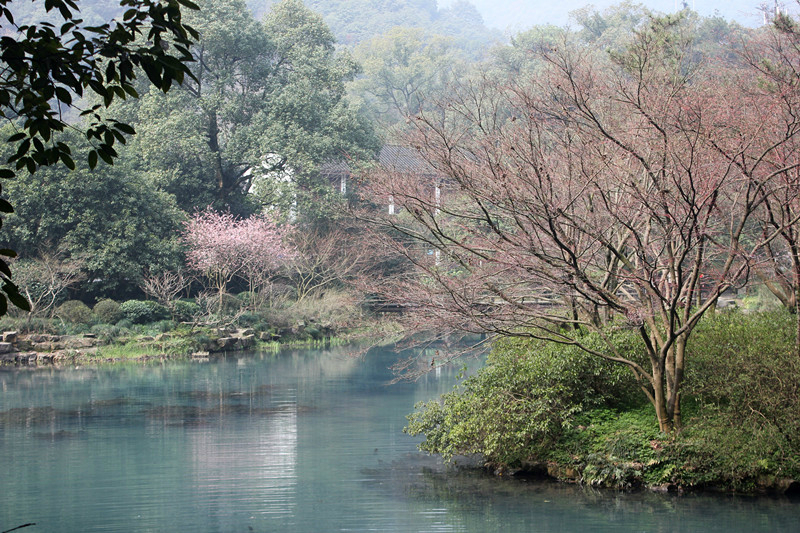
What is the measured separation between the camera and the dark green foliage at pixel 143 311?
2105cm

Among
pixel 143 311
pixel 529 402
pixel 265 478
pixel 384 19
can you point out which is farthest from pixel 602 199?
pixel 384 19

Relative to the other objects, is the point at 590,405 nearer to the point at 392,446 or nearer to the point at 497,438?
the point at 497,438

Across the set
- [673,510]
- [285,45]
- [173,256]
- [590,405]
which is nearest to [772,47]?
[590,405]

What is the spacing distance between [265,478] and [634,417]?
13.0 feet

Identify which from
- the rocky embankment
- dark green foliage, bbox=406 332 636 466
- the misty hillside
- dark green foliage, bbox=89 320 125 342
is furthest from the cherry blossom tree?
the misty hillside

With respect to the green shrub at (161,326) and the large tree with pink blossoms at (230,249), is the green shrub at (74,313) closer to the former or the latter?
the green shrub at (161,326)

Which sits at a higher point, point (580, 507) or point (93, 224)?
point (93, 224)

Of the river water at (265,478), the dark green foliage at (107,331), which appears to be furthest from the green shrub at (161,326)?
the river water at (265,478)

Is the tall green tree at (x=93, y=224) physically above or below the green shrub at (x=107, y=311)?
above

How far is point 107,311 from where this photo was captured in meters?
20.8

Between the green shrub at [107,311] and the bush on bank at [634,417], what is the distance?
13.9 m

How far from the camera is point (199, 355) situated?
20.3m

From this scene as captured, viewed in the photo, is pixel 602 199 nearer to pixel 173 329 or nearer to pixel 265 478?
pixel 265 478

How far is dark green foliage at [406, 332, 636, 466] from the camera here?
8094mm
